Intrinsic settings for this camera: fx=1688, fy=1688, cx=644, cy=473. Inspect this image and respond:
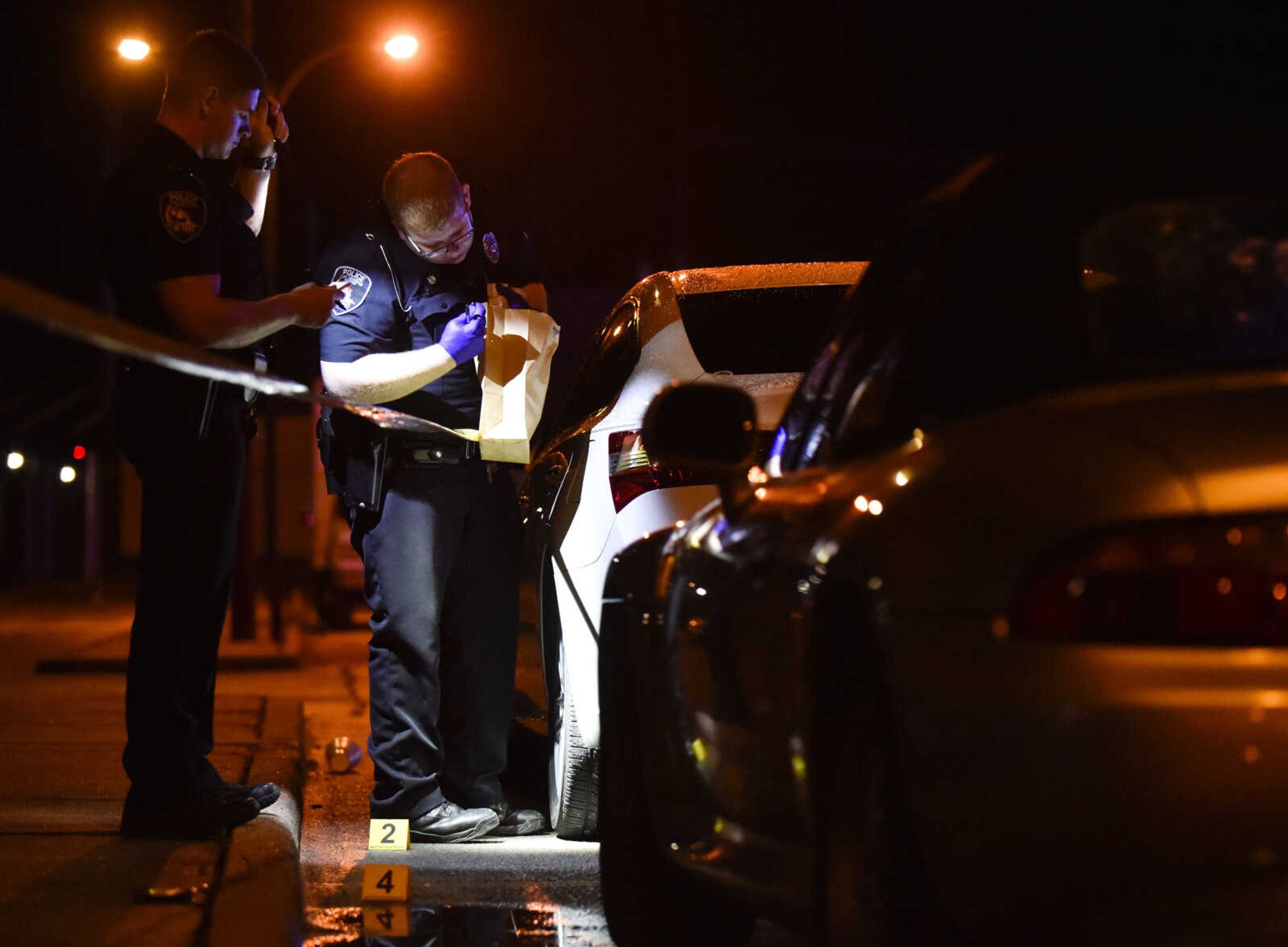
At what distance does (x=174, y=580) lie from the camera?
488 cm

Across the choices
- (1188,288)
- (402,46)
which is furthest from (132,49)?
(1188,288)

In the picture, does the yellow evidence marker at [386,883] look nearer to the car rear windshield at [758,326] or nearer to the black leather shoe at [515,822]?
the black leather shoe at [515,822]

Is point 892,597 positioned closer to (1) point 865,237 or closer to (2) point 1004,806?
(2) point 1004,806

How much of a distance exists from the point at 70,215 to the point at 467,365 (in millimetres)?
39959

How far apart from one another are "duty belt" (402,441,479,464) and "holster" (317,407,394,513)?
60 mm

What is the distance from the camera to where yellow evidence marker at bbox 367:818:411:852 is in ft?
16.9

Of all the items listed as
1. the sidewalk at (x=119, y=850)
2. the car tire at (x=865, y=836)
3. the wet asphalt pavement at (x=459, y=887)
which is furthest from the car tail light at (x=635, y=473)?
the car tire at (x=865, y=836)

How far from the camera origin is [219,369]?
390cm

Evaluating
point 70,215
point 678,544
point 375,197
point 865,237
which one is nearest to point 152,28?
point 70,215

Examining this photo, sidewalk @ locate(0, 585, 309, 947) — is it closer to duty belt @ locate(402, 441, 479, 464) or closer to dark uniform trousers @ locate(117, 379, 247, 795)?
dark uniform trousers @ locate(117, 379, 247, 795)

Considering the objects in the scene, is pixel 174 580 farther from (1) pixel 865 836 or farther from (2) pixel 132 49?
(2) pixel 132 49

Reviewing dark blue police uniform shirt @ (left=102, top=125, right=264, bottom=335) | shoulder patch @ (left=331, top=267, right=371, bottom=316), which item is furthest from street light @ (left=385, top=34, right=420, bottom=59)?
dark blue police uniform shirt @ (left=102, top=125, right=264, bottom=335)

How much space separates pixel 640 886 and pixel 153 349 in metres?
1.49

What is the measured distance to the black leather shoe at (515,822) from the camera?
556 cm
